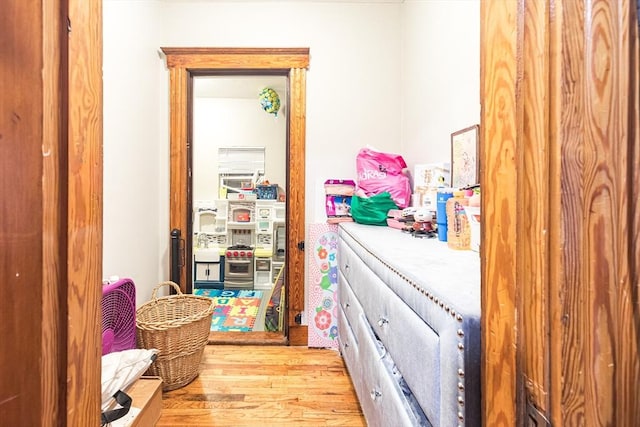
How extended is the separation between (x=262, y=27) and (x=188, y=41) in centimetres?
59

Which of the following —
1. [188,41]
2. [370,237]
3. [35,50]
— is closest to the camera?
[35,50]

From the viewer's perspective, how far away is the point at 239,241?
16.9ft

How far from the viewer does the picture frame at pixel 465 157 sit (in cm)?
142

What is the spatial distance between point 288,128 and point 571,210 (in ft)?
7.78

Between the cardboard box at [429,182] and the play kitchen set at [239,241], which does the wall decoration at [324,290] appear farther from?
the play kitchen set at [239,241]

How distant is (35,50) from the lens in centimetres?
45

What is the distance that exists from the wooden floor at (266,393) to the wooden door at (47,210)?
1.40 m

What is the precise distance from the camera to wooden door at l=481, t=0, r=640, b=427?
0.33 meters

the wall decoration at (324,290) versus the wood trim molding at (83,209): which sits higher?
the wood trim molding at (83,209)

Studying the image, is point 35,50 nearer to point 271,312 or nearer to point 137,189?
point 137,189

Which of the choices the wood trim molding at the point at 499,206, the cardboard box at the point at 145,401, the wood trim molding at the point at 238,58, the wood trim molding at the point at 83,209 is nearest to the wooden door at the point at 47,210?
the wood trim molding at the point at 83,209

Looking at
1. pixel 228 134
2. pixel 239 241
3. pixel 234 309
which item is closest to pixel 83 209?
pixel 234 309

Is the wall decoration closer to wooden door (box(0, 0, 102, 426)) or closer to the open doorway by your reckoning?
wooden door (box(0, 0, 102, 426))

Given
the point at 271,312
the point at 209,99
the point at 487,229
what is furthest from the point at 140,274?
the point at 209,99
